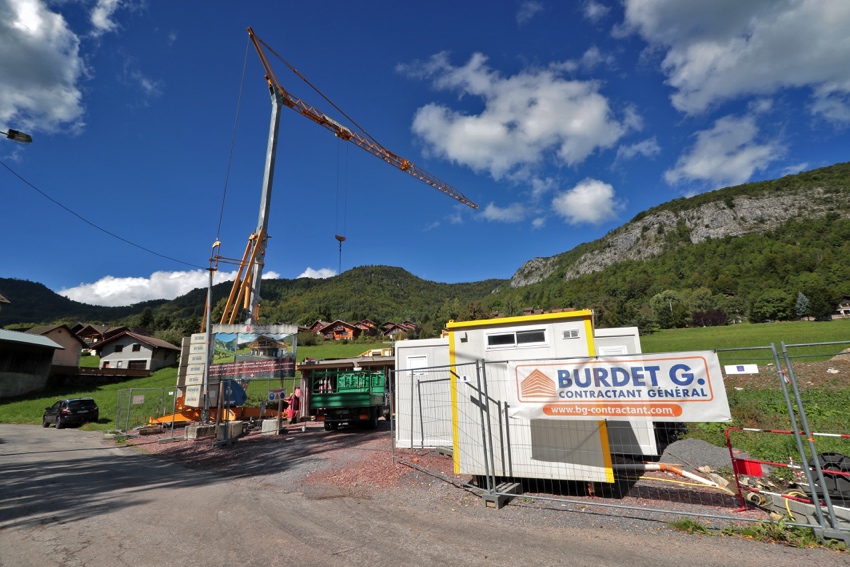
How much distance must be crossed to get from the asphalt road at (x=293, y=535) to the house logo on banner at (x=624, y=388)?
1499 millimetres

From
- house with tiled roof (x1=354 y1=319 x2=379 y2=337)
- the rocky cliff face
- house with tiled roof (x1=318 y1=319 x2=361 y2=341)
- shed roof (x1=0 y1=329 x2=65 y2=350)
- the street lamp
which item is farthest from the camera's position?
the rocky cliff face

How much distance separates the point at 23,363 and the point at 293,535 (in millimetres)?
47674

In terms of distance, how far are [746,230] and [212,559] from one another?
205 meters

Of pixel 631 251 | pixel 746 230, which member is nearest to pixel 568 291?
pixel 631 251

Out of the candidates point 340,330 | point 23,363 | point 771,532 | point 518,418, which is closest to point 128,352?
point 23,363

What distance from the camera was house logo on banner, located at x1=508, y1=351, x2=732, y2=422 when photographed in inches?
213

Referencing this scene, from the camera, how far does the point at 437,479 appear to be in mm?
8070

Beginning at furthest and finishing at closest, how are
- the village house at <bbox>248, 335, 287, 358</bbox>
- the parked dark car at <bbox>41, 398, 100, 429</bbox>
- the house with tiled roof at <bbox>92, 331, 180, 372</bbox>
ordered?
the house with tiled roof at <bbox>92, 331, 180, 372</bbox> → the parked dark car at <bbox>41, 398, 100, 429</bbox> → the village house at <bbox>248, 335, 287, 358</bbox>

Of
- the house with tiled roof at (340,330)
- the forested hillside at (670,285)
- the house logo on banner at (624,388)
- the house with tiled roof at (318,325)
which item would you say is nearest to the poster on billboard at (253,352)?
the house logo on banner at (624,388)

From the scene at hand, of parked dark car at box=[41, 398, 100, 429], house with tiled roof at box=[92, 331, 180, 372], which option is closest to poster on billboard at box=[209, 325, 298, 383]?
parked dark car at box=[41, 398, 100, 429]

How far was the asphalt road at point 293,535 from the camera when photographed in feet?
14.3

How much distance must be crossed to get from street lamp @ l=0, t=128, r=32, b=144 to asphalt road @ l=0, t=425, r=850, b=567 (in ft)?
26.1

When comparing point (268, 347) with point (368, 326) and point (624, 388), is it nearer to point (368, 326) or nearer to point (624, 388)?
point (624, 388)

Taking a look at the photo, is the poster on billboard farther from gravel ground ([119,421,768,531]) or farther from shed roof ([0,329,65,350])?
shed roof ([0,329,65,350])
